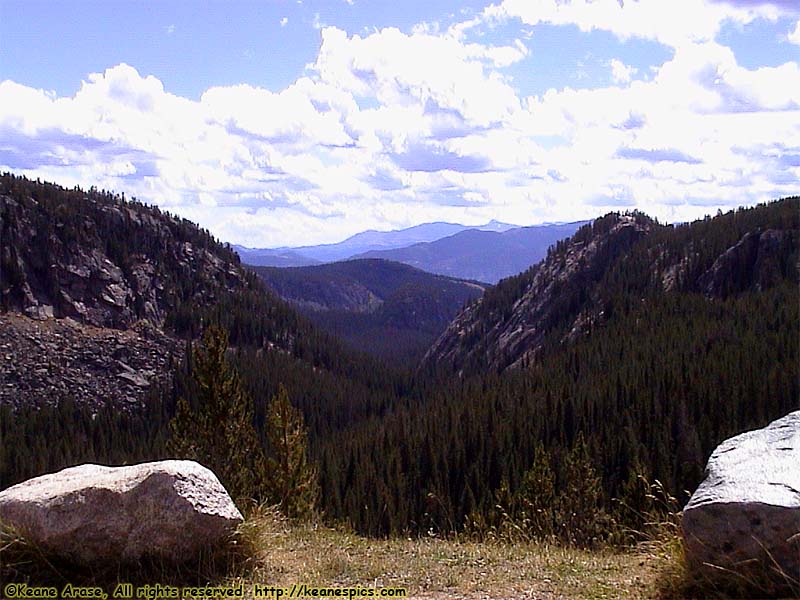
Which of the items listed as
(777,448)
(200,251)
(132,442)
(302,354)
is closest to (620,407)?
(132,442)

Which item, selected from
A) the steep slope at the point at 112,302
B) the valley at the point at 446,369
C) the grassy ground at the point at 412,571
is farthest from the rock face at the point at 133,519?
the steep slope at the point at 112,302

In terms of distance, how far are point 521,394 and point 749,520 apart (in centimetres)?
9641

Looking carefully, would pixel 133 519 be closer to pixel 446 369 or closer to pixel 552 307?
pixel 552 307

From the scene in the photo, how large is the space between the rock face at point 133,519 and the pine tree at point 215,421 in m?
17.1

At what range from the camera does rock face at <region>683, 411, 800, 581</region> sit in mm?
9820

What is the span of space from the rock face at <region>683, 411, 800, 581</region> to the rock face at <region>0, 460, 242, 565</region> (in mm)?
7123

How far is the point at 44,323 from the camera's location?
13038cm

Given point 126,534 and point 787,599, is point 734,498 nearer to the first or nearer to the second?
point 787,599

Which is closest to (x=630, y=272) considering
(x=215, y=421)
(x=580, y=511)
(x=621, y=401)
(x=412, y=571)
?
(x=621, y=401)

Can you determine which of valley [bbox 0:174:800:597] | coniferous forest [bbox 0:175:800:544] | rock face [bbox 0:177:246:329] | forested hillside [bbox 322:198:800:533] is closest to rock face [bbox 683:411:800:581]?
valley [bbox 0:174:800:597]

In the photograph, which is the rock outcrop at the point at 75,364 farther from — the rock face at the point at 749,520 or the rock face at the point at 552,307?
the rock face at the point at 749,520

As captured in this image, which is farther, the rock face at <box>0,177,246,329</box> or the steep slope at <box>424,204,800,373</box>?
the rock face at <box>0,177,246,329</box>

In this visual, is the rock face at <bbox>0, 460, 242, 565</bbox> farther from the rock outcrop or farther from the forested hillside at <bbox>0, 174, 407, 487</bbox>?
the rock outcrop

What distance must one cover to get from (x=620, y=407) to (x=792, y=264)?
55.5 meters
